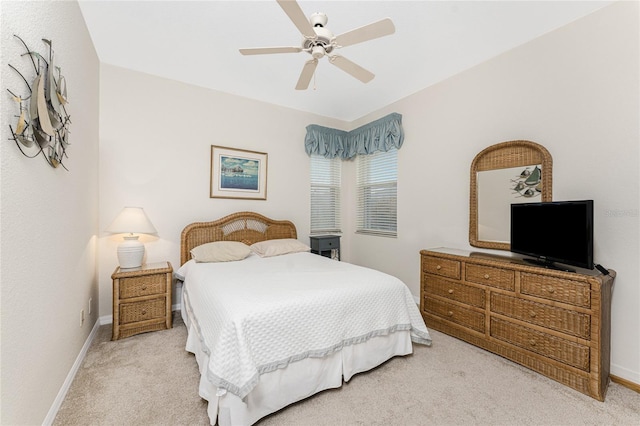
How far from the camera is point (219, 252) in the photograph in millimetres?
3041

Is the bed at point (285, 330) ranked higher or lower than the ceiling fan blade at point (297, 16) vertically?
lower

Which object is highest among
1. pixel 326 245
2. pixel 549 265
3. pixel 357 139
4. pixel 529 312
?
pixel 357 139

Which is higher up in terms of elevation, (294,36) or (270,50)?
(294,36)

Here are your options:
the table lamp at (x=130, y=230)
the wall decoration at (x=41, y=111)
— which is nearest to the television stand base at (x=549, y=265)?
the wall decoration at (x=41, y=111)

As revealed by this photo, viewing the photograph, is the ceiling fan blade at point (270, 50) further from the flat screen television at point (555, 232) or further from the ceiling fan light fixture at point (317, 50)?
the flat screen television at point (555, 232)

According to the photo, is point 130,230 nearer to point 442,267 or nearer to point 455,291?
point 442,267

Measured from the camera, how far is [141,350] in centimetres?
240

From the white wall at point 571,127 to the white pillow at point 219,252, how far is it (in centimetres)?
229

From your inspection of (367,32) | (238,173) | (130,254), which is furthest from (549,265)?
(130,254)

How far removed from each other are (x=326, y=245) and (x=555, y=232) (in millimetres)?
2695

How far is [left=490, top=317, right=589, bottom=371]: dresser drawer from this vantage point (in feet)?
6.15

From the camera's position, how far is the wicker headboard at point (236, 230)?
10.9 feet

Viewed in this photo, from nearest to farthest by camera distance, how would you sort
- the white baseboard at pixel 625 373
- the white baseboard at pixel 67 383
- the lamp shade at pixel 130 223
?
the white baseboard at pixel 67 383 < the white baseboard at pixel 625 373 < the lamp shade at pixel 130 223

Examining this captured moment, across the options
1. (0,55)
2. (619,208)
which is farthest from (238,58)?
(619,208)
